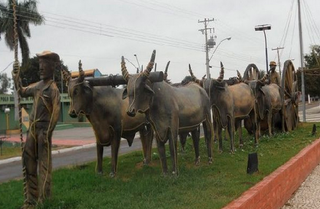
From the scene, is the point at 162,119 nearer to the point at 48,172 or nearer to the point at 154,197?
the point at 154,197

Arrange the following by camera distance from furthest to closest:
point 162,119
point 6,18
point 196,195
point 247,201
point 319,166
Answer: point 6,18, point 319,166, point 162,119, point 196,195, point 247,201

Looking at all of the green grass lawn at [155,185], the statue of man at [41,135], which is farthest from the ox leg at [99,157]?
the statue of man at [41,135]

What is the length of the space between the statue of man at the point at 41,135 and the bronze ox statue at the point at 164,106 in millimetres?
1372

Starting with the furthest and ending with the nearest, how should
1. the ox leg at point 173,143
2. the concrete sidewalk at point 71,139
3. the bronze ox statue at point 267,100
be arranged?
the concrete sidewalk at point 71,139
the bronze ox statue at point 267,100
the ox leg at point 173,143

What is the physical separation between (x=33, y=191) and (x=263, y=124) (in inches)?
410

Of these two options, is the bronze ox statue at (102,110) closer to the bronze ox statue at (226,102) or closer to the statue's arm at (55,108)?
the statue's arm at (55,108)

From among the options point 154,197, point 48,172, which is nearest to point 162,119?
point 154,197

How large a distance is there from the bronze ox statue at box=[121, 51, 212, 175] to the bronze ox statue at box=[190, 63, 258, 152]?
1507 millimetres

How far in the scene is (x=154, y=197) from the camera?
603 cm

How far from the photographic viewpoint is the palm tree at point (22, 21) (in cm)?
2811

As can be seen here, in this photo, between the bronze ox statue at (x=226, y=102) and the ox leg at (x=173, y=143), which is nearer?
the ox leg at (x=173, y=143)

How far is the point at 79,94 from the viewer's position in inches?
292

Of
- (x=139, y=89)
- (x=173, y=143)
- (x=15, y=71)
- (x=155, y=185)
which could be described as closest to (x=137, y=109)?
(x=139, y=89)

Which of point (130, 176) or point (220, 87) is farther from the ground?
point (220, 87)
